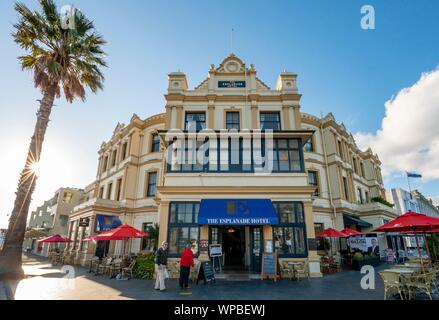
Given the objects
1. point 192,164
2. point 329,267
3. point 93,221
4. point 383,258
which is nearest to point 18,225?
point 93,221

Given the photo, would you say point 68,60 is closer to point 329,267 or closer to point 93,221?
point 93,221

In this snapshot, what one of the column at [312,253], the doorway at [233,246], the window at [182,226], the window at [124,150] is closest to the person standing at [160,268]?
the window at [182,226]

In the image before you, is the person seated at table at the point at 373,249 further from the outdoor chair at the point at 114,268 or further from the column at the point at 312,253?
the outdoor chair at the point at 114,268

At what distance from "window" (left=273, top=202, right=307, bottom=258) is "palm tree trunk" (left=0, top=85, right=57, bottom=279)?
523 inches

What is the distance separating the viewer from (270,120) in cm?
1758

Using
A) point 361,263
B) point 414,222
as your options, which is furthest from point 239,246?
point 414,222

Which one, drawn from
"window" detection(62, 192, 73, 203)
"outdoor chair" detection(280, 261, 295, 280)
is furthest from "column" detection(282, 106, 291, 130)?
"window" detection(62, 192, 73, 203)

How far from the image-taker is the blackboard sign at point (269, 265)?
11680 mm

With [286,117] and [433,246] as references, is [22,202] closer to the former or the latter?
[286,117]

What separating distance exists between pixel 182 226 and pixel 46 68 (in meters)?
11.9

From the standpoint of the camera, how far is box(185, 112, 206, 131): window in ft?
57.4

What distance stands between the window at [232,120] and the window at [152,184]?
8952 millimetres

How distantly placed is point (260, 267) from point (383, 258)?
15.5 m
